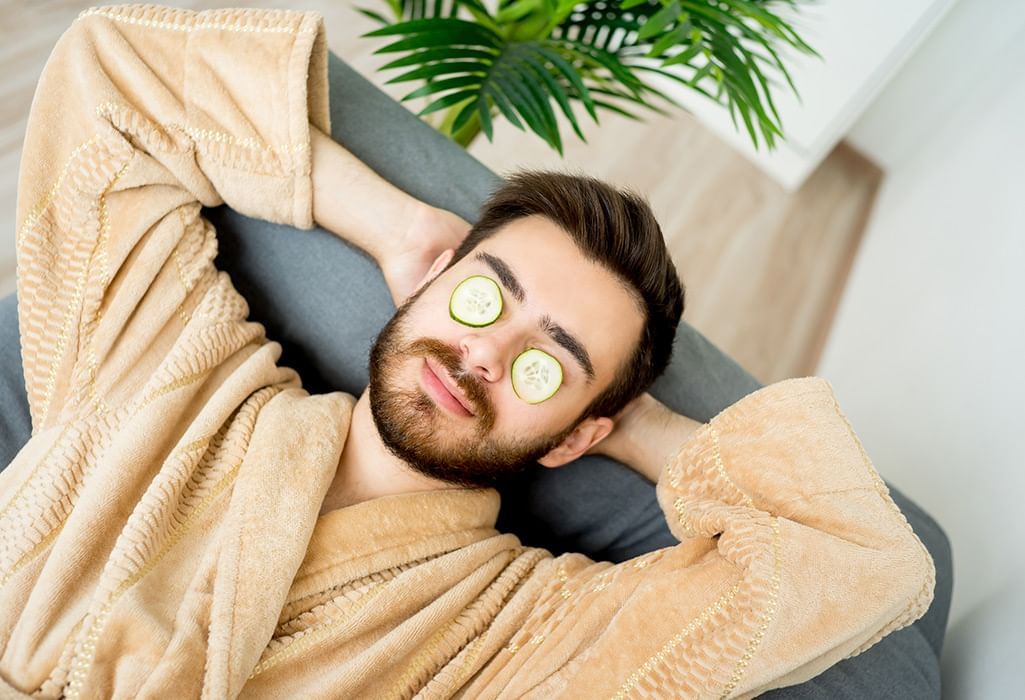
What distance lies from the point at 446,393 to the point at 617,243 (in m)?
0.40

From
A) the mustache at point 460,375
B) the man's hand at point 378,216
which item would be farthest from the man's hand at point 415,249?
the mustache at point 460,375

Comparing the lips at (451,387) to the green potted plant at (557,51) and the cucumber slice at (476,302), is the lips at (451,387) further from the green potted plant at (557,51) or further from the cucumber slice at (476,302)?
the green potted plant at (557,51)

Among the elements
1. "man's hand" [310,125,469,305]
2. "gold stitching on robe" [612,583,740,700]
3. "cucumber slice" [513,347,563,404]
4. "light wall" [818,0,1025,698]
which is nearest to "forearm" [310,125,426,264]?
"man's hand" [310,125,469,305]

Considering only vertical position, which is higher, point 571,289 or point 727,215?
point 727,215

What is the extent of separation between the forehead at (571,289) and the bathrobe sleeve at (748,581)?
22cm

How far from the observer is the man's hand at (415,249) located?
1354mm

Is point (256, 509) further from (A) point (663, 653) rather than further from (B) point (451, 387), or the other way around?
(A) point (663, 653)

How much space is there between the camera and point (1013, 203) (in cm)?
207

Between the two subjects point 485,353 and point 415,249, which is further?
point 415,249

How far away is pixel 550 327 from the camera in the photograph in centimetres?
120

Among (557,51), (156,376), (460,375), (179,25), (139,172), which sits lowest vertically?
(156,376)

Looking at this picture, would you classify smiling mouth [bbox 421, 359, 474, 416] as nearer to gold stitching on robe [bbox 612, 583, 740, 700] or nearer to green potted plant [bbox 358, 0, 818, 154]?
gold stitching on robe [bbox 612, 583, 740, 700]

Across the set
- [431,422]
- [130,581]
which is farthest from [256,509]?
[431,422]

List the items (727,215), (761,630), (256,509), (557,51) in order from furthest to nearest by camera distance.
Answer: (727,215), (557,51), (256,509), (761,630)
